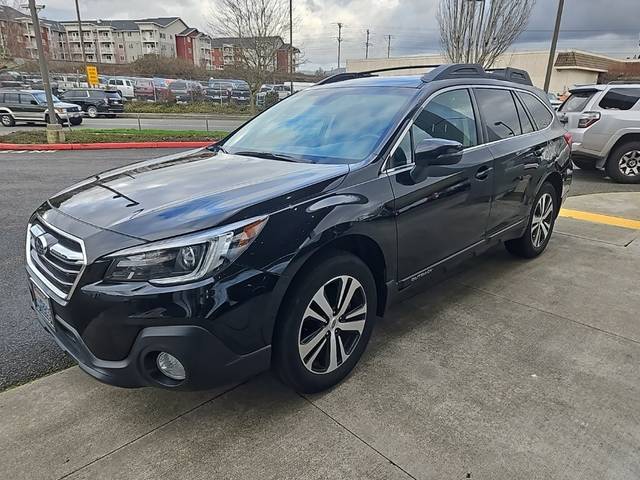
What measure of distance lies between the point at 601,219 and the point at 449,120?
4.28 metres

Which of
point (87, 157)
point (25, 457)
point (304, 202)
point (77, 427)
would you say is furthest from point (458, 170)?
point (87, 157)

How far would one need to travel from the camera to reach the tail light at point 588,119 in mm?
8695

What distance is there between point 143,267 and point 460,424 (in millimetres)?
1740

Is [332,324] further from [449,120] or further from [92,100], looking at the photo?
[92,100]

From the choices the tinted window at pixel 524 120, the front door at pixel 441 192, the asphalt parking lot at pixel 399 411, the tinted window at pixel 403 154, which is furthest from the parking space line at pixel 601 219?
the tinted window at pixel 403 154

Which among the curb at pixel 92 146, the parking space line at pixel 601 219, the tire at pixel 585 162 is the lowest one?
the curb at pixel 92 146

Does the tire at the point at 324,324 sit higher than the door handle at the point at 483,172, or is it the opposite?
the door handle at the point at 483,172

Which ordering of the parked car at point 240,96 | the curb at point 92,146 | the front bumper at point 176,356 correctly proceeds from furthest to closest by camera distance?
the parked car at point 240,96, the curb at point 92,146, the front bumper at point 176,356

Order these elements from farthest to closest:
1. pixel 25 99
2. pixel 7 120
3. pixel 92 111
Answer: pixel 92 111, pixel 7 120, pixel 25 99

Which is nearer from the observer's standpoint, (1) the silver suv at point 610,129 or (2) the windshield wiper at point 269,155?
(2) the windshield wiper at point 269,155

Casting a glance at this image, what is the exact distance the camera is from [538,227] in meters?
4.59

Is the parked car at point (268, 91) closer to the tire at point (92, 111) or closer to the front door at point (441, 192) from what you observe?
the tire at point (92, 111)

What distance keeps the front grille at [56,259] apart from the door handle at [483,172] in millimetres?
2726

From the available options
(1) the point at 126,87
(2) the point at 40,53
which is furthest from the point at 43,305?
(1) the point at 126,87
